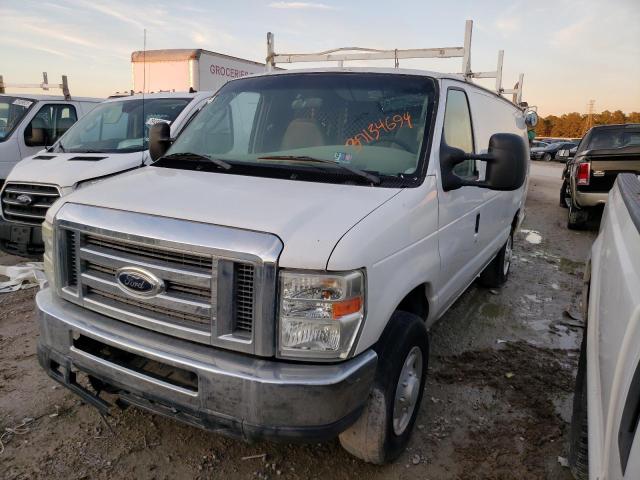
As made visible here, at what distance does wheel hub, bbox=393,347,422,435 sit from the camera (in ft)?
8.89

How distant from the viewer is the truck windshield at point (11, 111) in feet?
26.1

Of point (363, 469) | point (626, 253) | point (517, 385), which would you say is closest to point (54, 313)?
point (363, 469)

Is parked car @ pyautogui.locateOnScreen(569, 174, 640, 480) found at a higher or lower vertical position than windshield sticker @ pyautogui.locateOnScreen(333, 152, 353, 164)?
lower

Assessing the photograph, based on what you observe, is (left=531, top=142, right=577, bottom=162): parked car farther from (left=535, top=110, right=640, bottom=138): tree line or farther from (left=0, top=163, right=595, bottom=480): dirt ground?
(left=535, top=110, right=640, bottom=138): tree line

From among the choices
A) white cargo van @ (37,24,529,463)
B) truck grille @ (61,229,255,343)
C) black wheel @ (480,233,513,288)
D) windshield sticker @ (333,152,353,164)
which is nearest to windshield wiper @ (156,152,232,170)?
white cargo van @ (37,24,529,463)

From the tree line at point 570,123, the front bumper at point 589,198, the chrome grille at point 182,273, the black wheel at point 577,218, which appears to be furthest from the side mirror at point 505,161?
the tree line at point 570,123

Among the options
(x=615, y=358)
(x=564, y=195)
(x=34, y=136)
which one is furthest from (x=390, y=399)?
(x=564, y=195)

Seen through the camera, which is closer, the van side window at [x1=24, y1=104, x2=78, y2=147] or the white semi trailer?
the van side window at [x1=24, y1=104, x2=78, y2=147]

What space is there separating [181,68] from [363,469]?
9.54 m

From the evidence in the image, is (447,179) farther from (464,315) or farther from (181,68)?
(181,68)

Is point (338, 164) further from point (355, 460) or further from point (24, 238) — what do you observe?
point (24, 238)

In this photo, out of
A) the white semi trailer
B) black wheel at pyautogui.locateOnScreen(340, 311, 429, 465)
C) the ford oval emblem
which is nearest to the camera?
the ford oval emblem

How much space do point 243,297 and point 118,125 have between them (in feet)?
17.5

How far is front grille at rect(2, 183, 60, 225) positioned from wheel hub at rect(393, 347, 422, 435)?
4.46 metres
